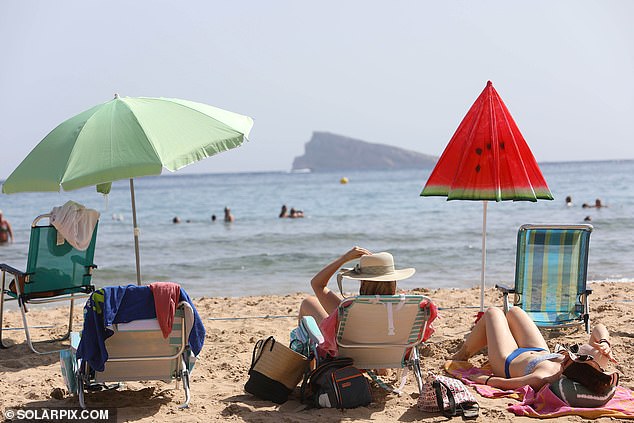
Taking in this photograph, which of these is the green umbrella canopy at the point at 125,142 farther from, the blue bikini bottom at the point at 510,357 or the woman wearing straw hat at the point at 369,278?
the blue bikini bottom at the point at 510,357

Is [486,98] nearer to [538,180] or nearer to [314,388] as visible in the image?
[538,180]

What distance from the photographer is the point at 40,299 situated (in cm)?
575

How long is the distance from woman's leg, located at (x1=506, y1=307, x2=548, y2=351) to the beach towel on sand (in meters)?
0.37

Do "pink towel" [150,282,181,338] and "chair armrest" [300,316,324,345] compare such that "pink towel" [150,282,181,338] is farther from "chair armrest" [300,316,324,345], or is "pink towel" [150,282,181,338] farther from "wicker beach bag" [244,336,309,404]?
"chair armrest" [300,316,324,345]

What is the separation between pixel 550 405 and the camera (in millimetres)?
4047

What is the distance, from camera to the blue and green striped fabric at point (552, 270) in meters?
5.71

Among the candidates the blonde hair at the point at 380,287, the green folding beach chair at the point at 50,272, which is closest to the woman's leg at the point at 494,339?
the blonde hair at the point at 380,287

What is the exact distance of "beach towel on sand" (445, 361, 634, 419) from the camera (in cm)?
395

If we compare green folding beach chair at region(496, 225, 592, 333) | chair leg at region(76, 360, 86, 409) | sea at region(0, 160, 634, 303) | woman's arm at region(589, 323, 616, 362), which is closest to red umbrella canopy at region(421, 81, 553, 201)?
green folding beach chair at region(496, 225, 592, 333)

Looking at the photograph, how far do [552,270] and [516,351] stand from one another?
1413mm

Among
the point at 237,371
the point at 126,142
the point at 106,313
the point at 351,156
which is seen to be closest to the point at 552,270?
the point at 237,371

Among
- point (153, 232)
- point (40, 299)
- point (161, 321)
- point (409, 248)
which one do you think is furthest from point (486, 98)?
point (153, 232)

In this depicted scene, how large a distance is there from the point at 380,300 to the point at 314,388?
0.64m

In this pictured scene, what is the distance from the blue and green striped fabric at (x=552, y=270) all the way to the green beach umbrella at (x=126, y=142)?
2419 mm
